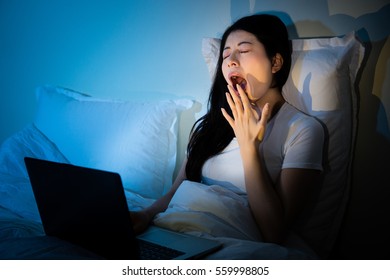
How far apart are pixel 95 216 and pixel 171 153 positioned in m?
0.86

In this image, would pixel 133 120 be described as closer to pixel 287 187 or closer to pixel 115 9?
pixel 115 9

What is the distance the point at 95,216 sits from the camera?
0.84m

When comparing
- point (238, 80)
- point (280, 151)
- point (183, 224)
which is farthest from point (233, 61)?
point (183, 224)

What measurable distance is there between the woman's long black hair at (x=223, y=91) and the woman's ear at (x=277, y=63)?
1 centimetres

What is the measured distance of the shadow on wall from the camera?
4.41 ft

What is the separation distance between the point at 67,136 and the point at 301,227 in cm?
108

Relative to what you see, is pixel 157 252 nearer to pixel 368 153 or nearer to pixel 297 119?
pixel 297 119

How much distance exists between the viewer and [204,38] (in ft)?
5.07

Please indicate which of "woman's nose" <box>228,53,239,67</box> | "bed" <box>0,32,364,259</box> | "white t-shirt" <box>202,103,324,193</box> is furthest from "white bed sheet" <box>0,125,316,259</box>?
"woman's nose" <box>228,53,239,67</box>

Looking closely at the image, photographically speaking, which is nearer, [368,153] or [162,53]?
[368,153]
